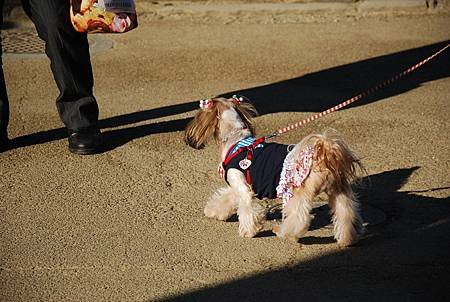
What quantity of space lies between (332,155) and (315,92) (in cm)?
344

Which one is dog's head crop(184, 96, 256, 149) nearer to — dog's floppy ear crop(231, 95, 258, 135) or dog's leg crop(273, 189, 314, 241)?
dog's floppy ear crop(231, 95, 258, 135)

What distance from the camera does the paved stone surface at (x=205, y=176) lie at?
4.32 metres

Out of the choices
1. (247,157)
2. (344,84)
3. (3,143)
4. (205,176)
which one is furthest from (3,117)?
(344,84)

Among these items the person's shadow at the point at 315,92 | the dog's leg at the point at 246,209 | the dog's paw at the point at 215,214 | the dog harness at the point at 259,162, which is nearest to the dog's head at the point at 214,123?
the dog harness at the point at 259,162

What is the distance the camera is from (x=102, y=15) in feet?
19.1

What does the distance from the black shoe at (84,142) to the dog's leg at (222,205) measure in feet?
4.99

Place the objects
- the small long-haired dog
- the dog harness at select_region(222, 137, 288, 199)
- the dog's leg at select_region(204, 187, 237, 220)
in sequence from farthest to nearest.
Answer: the dog's leg at select_region(204, 187, 237, 220)
the dog harness at select_region(222, 137, 288, 199)
the small long-haired dog

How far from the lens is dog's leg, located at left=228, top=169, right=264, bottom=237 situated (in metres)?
4.75

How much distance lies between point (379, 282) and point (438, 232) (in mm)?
790

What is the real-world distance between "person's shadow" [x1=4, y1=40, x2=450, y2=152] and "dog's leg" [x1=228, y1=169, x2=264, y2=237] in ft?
6.10

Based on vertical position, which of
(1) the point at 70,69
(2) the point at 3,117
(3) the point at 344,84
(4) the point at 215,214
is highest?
(1) the point at 70,69

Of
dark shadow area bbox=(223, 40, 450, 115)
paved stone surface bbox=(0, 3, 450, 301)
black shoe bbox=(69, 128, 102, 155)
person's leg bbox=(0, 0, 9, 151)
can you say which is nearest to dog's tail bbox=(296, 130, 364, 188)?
paved stone surface bbox=(0, 3, 450, 301)

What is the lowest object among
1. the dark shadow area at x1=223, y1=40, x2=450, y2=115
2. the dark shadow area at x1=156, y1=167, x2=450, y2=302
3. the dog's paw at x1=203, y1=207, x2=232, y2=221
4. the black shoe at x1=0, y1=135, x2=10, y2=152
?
the dark shadow area at x1=223, y1=40, x2=450, y2=115

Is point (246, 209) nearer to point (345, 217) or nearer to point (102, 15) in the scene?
point (345, 217)
